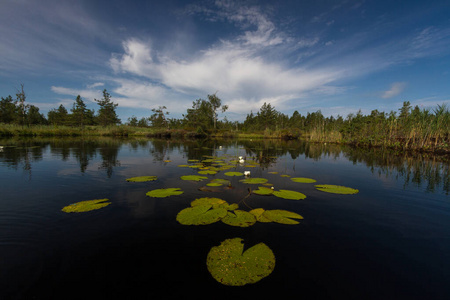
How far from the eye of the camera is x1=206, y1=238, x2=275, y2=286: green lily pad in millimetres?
1984

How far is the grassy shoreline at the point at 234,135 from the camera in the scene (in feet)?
60.7

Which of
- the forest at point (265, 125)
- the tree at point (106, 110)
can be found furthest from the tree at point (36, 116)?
the tree at point (106, 110)

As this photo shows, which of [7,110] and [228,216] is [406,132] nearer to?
Result: [228,216]

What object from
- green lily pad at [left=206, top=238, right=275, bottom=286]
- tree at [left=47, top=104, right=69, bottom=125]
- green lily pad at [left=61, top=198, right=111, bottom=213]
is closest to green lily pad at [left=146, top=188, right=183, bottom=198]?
green lily pad at [left=61, top=198, right=111, bottom=213]

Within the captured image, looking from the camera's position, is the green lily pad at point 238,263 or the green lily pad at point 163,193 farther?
the green lily pad at point 163,193

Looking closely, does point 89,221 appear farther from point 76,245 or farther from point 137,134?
point 137,134

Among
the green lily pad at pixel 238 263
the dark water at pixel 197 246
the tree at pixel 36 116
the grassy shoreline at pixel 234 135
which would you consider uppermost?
the tree at pixel 36 116

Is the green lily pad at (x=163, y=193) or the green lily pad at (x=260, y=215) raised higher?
the green lily pad at (x=163, y=193)

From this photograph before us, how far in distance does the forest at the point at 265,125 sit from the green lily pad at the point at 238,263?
2518cm

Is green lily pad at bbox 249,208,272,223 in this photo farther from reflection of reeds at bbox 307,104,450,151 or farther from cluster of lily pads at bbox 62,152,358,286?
reflection of reeds at bbox 307,104,450,151

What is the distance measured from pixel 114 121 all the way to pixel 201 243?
5946 centimetres

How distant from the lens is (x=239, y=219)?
11.0 ft

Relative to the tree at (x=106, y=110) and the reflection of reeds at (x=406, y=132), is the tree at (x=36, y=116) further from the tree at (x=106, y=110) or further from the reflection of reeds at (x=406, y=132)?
the reflection of reeds at (x=406, y=132)

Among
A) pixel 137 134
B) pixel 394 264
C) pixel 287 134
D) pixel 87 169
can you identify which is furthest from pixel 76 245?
pixel 287 134
